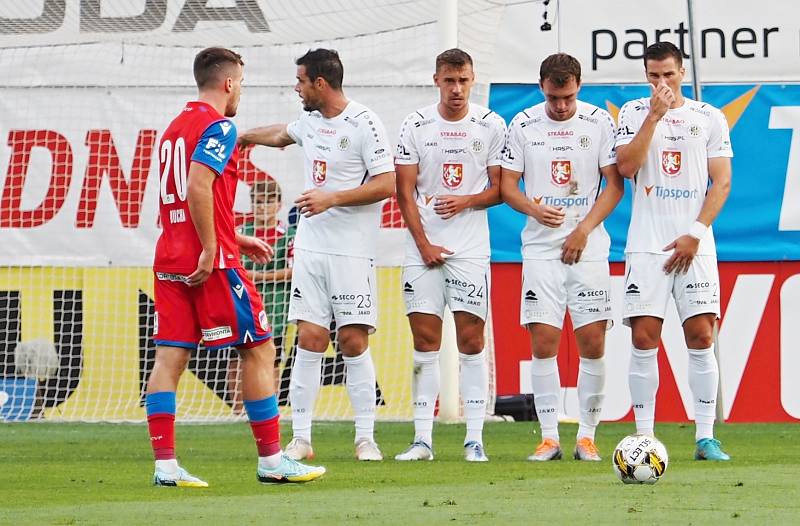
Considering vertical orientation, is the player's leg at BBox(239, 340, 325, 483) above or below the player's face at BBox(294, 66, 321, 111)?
below

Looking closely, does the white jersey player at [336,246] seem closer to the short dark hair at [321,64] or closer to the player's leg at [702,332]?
the short dark hair at [321,64]

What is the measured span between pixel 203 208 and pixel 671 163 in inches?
113

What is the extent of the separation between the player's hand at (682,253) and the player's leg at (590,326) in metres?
0.38

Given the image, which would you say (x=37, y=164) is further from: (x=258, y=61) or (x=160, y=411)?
(x=160, y=411)

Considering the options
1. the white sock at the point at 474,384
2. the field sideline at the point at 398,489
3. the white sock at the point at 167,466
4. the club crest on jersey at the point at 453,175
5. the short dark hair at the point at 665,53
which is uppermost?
the short dark hair at the point at 665,53

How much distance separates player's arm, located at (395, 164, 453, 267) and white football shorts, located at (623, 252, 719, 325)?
41.0 inches

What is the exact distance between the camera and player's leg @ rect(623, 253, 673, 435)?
309 inches

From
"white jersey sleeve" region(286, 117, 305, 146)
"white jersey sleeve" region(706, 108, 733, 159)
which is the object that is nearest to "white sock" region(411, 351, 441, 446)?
"white jersey sleeve" region(286, 117, 305, 146)

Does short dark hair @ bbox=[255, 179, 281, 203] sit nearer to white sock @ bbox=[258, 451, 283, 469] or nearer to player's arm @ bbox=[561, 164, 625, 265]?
player's arm @ bbox=[561, 164, 625, 265]

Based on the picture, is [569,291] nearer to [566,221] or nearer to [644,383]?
[566,221]

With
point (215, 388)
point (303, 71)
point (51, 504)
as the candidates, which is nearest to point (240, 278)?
point (51, 504)

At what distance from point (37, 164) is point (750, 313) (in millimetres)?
5947

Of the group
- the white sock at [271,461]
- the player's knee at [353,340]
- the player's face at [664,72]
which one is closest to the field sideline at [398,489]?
the white sock at [271,461]

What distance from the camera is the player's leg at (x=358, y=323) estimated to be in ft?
26.2
